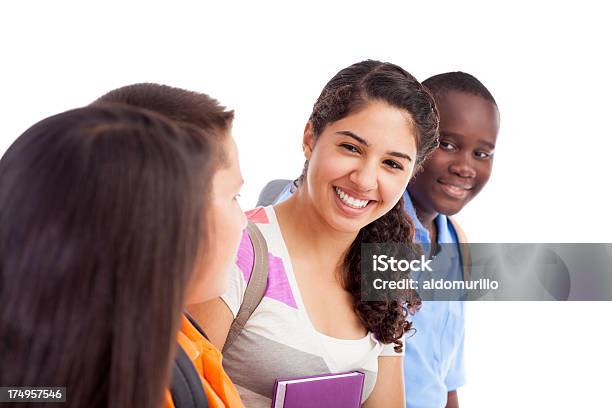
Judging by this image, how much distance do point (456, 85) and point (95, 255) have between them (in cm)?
142

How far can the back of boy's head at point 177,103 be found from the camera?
37.9 inches

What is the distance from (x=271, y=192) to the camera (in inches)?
80.7

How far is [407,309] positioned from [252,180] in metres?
1.15

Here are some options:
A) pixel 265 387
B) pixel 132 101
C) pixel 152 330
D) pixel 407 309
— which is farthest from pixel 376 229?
pixel 152 330

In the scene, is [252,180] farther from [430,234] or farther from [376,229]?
[376,229]

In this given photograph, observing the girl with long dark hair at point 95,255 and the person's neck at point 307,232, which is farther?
the person's neck at point 307,232

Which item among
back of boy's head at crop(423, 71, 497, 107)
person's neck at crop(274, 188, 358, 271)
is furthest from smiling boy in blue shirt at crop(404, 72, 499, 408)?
person's neck at crop(274, 188, 358, 271)

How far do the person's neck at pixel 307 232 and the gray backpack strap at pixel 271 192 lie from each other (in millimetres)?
470

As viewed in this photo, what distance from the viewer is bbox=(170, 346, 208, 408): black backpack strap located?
919 millimetres

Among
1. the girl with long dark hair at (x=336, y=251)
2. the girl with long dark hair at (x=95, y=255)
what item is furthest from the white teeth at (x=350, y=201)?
the girl with long dark hair at (x=95, y=255)

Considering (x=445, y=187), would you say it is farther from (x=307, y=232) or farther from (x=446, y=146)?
(x=307, y=232)

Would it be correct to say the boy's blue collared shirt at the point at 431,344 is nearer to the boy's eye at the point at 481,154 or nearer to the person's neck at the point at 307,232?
the boy's eye at the point at 481,154

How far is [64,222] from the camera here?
0.71m

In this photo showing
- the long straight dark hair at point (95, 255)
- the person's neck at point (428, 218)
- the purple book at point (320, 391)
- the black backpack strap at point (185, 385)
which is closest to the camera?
the long straight dark hair at point (95, 255)
